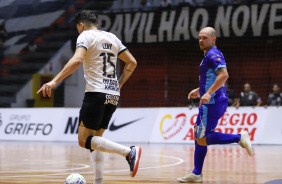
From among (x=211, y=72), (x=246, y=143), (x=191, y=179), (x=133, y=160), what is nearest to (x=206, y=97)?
(x=211, y=72)

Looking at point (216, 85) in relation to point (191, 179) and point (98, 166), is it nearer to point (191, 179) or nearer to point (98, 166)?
point (191, 179)

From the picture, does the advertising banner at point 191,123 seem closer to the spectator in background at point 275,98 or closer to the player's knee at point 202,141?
the spectator in background at point 275,98

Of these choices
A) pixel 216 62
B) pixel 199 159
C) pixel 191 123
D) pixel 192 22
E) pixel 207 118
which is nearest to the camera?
pixel 216 62

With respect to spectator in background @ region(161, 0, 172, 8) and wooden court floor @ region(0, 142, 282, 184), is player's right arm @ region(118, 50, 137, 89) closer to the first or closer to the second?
wooden court floor @ region(0, 142, 282, 184)

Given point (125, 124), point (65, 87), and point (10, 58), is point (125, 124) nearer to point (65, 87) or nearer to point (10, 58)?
point (65, 87)

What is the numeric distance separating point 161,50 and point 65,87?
16.7 ft

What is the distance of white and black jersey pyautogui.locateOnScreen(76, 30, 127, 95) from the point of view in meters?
5.88

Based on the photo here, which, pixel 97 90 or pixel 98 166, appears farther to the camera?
pixel 98 166

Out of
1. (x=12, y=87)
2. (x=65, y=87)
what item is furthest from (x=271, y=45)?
(x=12, y=87)

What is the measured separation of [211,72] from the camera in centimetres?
699

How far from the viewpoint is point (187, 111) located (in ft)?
55.7

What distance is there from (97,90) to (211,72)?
188 cm

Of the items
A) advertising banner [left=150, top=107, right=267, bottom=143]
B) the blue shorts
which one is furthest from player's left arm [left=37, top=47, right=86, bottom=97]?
advertising banner [left=150, top=107, right=267, bottom=143]

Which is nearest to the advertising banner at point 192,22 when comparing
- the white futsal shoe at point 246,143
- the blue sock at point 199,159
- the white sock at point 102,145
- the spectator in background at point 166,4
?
the spectator in background at point 166,4
